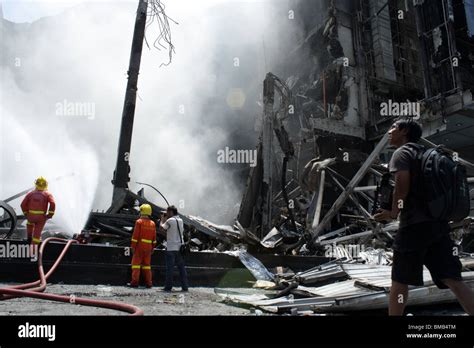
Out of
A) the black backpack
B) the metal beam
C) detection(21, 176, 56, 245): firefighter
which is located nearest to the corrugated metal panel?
the metal beam

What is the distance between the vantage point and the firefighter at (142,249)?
591 cm

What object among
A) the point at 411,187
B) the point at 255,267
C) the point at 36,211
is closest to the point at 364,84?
the point at 255,267

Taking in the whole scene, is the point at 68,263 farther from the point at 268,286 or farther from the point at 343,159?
the point at 343,159

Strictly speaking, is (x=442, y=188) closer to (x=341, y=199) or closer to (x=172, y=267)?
(x=172, y=267)

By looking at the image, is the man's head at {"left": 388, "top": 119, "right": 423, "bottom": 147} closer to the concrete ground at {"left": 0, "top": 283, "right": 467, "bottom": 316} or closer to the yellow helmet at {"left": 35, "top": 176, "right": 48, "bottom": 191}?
the concrete ground at {"left": 0, "top": 283, "right": 467, "bottom": 316}

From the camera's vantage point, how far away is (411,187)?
2.49m

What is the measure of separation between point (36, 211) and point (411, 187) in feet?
20.1

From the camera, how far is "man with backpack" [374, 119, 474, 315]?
2.35 meters

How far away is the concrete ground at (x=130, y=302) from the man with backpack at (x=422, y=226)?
202cm

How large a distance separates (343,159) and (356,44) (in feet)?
23.2

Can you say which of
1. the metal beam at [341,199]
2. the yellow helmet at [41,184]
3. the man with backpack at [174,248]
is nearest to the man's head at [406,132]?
the man with backpack at [174,248]

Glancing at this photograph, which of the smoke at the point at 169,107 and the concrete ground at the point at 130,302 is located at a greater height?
the smoke at the point at 169,107

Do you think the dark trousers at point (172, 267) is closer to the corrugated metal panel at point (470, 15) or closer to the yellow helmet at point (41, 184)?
the yellow helmet at point (41, 184)
